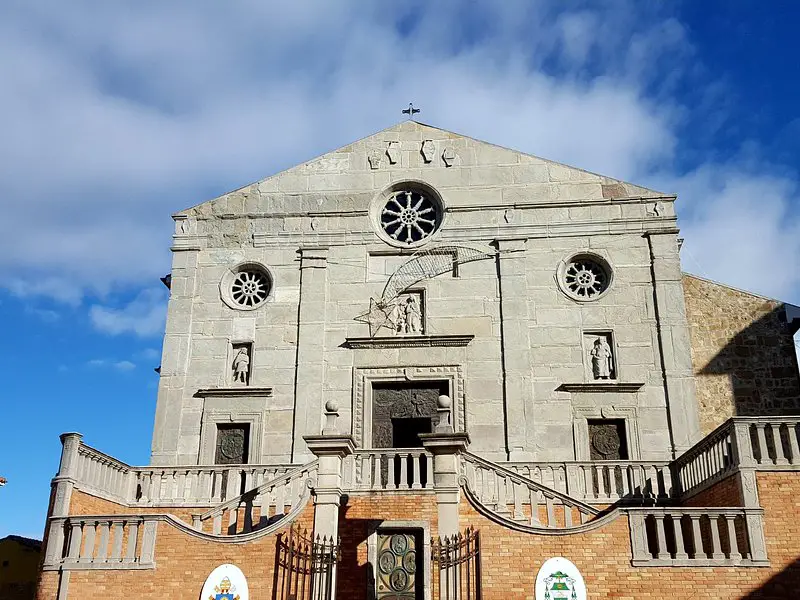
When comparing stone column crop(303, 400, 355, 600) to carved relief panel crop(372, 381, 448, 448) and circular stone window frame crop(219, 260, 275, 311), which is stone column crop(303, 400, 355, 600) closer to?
carved relief panel crop(372, 381, 448, 448)

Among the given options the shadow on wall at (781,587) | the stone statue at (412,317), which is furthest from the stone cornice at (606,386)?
the shadow on wall at (781,587)

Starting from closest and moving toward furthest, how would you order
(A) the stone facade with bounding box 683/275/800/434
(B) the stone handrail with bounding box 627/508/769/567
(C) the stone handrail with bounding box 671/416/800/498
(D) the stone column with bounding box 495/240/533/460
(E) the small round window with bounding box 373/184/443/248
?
1. (B) the stone handrail with bounding box 627/508/769/567
2. (C) the stone handrail with bounding box 671/416/800/498
3. (D) the stone column with bounding box 495/240/533/460
4. (A) the stone facade with bounding box 683/275/800/434
5. (E) the small round window with bounding box 373/184/443/248

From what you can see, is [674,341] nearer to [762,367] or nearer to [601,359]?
[601,359]

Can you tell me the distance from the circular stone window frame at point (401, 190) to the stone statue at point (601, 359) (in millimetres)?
4953

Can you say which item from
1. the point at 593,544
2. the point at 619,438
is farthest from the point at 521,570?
the point at 619,438

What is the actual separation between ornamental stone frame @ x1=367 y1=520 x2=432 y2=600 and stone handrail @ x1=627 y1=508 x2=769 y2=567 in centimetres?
336

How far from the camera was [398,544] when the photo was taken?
14.1 metres

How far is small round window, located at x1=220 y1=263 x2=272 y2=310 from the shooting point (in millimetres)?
21312

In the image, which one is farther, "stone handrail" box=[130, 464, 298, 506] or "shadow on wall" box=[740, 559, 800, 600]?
"stone handrail" box=[130, 464, 298, 506]

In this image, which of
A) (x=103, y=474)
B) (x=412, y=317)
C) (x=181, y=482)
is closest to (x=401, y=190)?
(x=412, y=317)

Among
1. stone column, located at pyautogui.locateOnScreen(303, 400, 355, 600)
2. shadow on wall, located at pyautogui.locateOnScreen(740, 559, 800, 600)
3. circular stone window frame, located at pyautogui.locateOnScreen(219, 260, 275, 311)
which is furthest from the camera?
circular stone window frame, located at pyautogui.locateOnScreen(219, 260, 275, 311)

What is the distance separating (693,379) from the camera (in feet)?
62.7

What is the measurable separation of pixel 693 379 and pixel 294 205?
11.0 m

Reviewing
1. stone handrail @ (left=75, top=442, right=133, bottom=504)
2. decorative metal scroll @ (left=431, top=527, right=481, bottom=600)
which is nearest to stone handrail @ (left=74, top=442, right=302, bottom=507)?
stone handrail @ (left=75, top=442, right=133, bottom=504)
